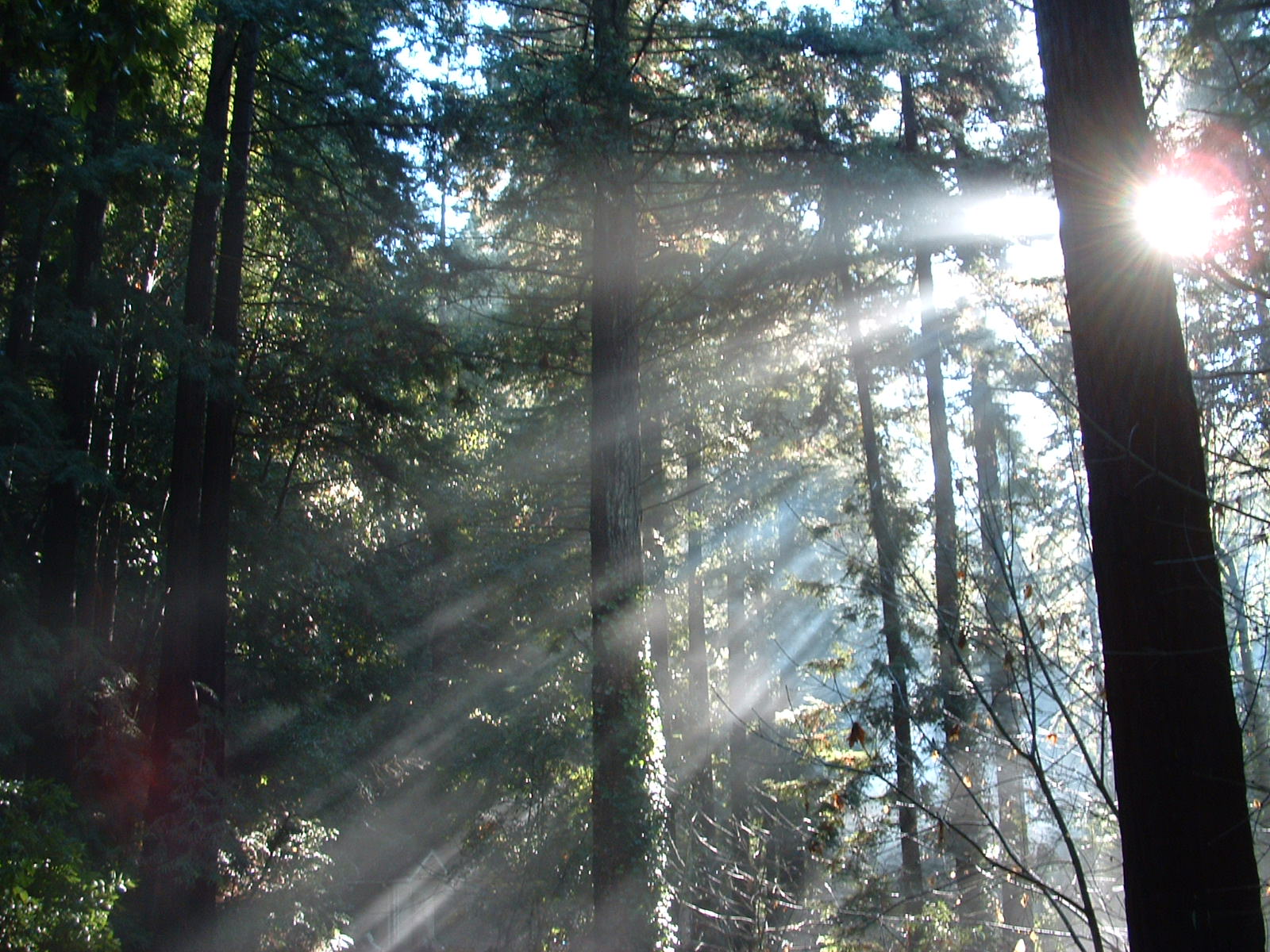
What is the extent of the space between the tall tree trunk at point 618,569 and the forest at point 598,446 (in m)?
0.05

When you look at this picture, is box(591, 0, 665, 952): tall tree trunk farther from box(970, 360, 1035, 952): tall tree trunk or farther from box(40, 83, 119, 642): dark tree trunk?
box(40, 83, 119, 642): dark tree trunk

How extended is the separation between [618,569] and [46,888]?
574 cm

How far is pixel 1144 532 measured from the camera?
3736mm

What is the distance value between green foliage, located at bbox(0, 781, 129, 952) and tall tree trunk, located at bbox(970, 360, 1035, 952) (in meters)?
6.25

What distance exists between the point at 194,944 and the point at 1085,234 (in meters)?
11.0

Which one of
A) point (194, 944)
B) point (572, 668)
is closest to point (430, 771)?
point (572, 668)

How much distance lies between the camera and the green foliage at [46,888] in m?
6.57

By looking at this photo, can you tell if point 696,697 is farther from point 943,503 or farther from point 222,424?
point 222,424

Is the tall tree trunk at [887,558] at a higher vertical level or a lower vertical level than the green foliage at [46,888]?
higher

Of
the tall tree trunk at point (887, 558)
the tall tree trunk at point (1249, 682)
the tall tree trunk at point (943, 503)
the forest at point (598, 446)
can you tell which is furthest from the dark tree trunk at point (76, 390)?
the tall tree trunk at point (1249, 682)

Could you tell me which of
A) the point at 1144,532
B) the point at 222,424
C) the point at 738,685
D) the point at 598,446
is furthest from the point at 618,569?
the point at 738,685

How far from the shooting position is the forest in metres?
4.20

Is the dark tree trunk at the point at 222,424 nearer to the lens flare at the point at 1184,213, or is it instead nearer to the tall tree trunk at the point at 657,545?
the tall tree trunk at the point at 657,545

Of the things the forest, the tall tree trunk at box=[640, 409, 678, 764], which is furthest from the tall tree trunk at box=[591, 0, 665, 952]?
the tall tree trunk at box=[640, 409, 678, 764]
